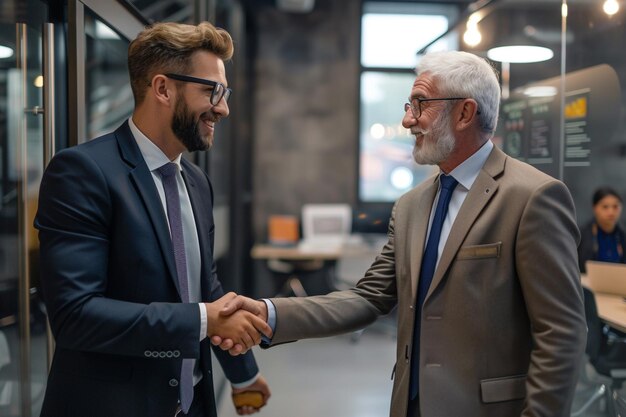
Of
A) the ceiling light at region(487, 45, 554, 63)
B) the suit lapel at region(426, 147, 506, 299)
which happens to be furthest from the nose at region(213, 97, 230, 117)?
the ceiling light at region(487, 45, 554, 63)

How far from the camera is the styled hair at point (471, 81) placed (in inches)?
67.9

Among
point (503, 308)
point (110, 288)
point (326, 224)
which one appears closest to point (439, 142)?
point (503, 308)

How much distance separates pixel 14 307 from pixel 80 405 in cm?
70

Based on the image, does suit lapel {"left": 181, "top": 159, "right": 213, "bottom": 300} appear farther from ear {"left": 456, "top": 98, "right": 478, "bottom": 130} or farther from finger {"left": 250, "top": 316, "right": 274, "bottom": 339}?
ear {"left": 456, "top": 98, "right": 478, "bottom": 130}

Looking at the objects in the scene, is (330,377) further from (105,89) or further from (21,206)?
(105,89)

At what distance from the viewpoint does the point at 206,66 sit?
1.76 meters

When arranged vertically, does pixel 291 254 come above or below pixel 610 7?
below

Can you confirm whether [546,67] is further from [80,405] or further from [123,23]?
[80,405]

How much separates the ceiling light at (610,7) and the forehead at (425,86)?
115 centimetres

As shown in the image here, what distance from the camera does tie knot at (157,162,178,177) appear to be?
1.72 meters

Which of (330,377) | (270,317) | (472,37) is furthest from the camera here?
(330,377)

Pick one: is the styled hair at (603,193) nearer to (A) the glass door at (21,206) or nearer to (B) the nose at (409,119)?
(B) the nose at (409,119)

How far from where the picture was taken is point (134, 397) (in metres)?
1.56

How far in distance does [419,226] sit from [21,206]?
1.35 meters
